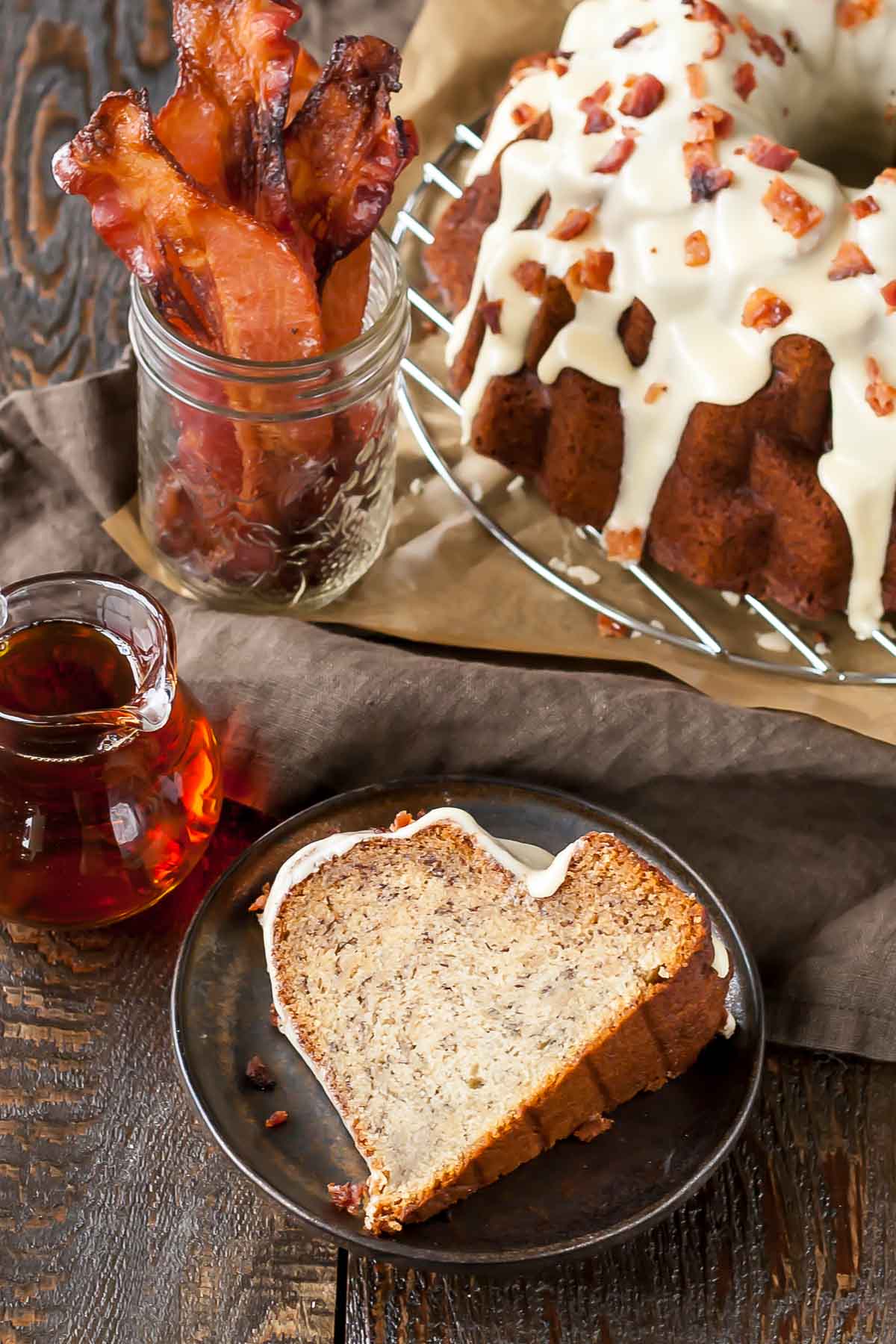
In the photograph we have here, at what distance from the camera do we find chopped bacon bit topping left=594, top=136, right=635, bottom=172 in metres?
1.58

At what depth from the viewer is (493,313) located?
1.68 m

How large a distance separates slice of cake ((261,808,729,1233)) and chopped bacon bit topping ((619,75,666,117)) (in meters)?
0.73

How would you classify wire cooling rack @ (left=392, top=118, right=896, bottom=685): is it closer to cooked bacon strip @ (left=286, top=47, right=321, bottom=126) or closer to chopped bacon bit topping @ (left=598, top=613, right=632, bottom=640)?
chopped bacon bit topping @ (left=598, top=613, right=632, bottom=640)

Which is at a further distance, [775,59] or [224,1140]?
[775,59]

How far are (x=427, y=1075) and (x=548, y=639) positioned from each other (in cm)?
57

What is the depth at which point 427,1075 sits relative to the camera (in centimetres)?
129

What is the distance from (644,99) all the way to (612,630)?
0.54 metres

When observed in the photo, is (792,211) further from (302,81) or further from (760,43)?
(302,81)

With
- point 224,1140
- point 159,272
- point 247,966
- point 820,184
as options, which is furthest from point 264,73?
point 224,1140

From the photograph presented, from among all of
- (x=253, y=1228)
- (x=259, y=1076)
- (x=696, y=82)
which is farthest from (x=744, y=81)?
(x=253, y=1228)

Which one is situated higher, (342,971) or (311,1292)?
(342,971)

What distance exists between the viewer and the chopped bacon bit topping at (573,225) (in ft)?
5.25

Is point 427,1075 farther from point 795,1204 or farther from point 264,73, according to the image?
point 264,73

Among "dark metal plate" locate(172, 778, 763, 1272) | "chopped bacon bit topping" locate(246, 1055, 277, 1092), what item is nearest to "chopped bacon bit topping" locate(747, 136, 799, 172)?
"dark metal plate" locate(172, 778, 763, 1272)
